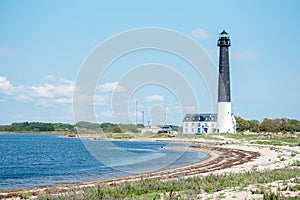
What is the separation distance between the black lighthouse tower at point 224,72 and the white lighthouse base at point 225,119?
1096 mm

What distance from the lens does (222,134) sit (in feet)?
267

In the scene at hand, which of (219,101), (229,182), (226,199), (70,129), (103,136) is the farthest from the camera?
(70,129)

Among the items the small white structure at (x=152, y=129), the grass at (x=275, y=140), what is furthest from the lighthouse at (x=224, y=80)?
the small white structure at (x=152, y=129)

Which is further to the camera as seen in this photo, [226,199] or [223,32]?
[223,32]

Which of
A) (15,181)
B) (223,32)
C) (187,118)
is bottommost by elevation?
(15,181)

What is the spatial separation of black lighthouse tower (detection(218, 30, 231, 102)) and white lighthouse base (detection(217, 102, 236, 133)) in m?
1.10

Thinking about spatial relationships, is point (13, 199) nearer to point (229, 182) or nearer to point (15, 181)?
point (229, 182)

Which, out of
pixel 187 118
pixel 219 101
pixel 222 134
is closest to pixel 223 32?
pixel 219 101

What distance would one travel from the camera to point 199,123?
103375 mm

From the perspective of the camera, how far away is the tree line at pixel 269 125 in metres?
109

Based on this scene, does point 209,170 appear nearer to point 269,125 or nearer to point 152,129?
point 269,125

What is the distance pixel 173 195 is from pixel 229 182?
3488mm

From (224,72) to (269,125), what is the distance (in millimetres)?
40743

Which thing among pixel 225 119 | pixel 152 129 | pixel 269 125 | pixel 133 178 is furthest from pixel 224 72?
pixel 152 129
